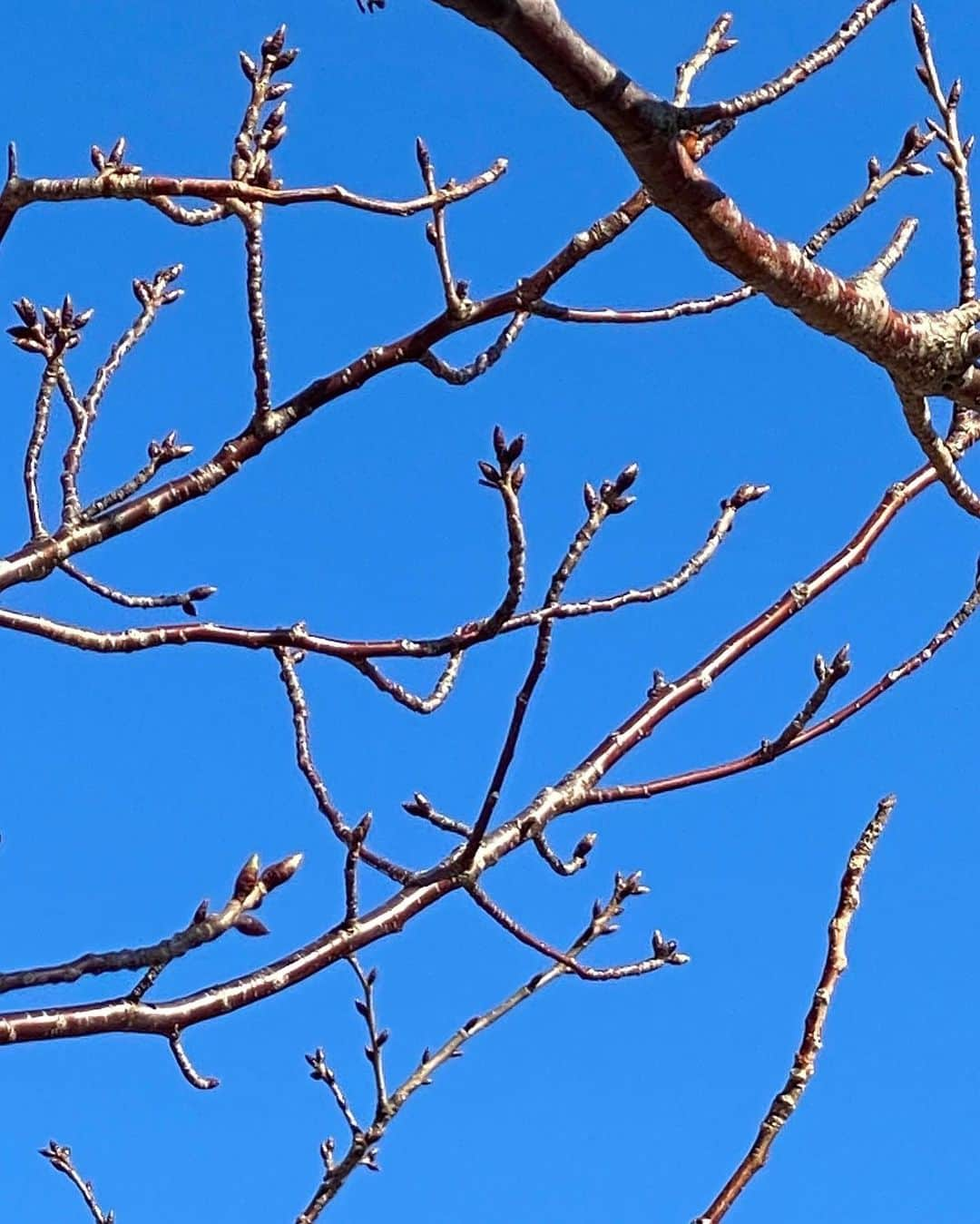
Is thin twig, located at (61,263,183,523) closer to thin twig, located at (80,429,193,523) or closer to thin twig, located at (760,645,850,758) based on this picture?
thin twig, located at (80,429,193,523)

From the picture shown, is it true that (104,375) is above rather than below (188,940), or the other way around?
above

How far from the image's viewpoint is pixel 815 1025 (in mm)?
2244

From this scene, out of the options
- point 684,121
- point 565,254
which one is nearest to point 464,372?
point 565,254

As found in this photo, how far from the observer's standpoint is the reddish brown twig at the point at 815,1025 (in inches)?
84.0

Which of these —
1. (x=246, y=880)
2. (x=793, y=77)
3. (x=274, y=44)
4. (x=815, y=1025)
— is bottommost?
(x=815, y=1025)

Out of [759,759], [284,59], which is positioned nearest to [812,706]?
[759,759]

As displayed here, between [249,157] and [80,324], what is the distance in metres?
0.98

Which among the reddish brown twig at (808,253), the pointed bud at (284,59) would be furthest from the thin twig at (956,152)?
the pointed bud at (284,59)

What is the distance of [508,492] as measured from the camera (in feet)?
7.47

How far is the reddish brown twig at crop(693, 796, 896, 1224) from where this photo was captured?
2133mm

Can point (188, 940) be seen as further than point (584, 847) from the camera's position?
No

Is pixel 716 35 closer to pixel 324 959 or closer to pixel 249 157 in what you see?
pixel 249 157

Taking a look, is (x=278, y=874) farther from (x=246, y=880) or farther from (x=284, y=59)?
(x=284, y=59)

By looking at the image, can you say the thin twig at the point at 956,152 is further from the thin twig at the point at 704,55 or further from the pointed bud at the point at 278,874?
the pointed bud at the point at 278,874
